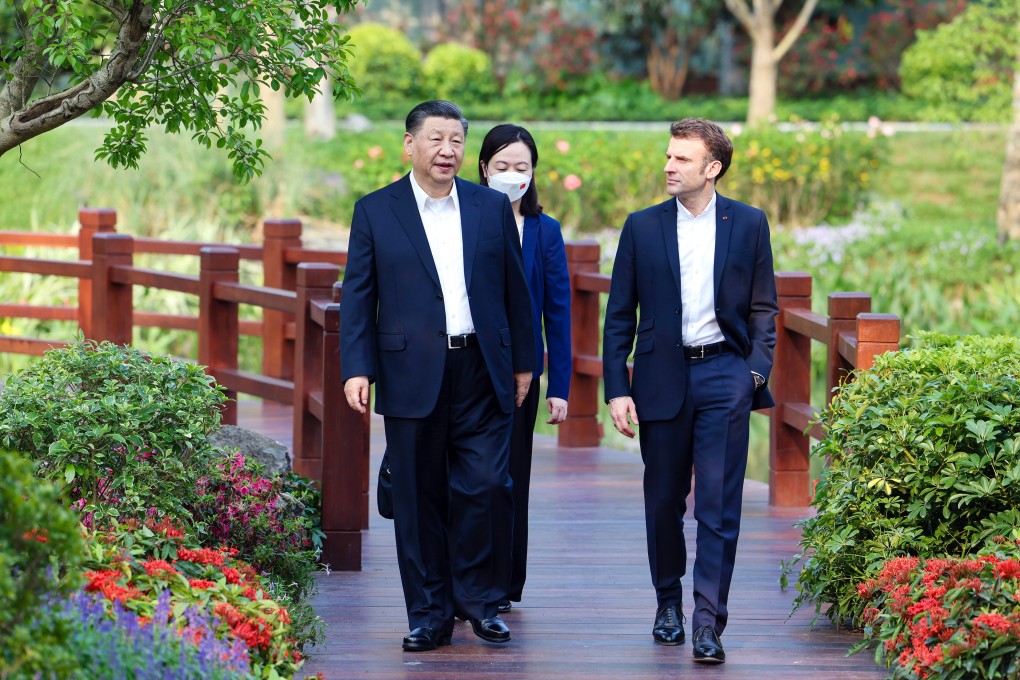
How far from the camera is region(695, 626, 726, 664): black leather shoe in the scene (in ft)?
16.1

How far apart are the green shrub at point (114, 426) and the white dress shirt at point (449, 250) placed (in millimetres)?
918

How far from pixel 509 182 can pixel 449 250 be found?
0.51 meters

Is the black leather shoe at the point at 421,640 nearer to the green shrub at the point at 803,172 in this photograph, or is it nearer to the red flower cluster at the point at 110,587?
the red flower cluster at the point at 110,587

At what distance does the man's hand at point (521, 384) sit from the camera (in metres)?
5.18

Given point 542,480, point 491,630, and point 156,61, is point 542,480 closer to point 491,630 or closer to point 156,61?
point 491,630

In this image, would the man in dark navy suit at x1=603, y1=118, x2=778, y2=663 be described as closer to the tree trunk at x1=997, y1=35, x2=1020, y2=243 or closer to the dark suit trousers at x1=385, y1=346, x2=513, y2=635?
the dark suit trousers at x1=385, y1=346, x2=513, y2=635

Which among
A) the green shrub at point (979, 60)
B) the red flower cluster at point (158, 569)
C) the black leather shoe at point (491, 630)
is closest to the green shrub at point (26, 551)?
the red flower cluster at point (158, 569)

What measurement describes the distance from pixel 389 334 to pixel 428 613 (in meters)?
0.95

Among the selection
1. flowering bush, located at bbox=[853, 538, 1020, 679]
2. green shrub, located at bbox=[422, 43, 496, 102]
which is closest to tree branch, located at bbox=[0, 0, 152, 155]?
flowering bush, located at bbox=[853, 538, 1020, 679]

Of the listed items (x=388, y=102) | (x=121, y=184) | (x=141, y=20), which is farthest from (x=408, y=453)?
(x=388, y=102)

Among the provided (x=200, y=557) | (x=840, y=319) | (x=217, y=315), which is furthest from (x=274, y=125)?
(x=200, y=557)

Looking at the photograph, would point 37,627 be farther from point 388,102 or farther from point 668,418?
point 388,102

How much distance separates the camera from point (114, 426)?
4.96 meters

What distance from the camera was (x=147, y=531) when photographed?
471cm
